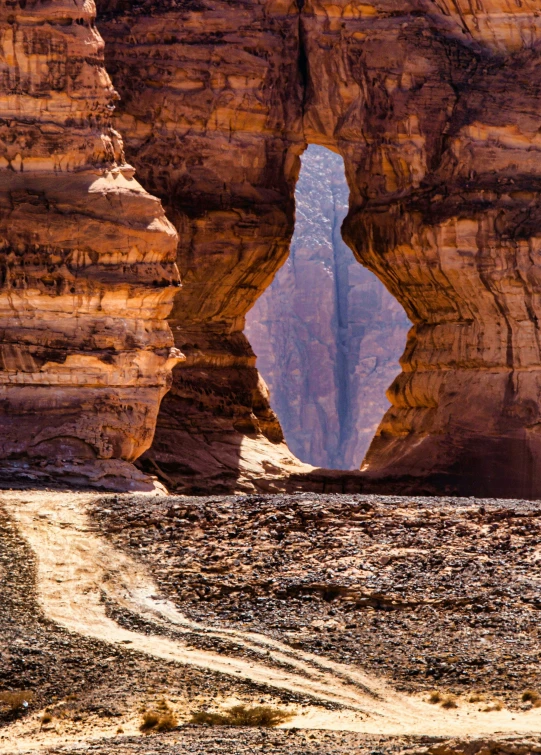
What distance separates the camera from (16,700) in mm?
18203

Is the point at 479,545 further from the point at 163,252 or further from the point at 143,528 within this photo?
the point at 163,252

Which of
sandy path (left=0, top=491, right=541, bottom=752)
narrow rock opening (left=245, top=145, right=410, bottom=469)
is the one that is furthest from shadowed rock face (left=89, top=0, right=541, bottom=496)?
narrow rock opening (left=245, top=145, right=410, bottom=469)

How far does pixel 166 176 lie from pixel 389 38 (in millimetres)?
7282

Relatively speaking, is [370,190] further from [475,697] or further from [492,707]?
[492,707]

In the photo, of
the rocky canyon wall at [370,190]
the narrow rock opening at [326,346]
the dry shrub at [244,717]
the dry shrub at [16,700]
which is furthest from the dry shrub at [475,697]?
the narrow rock opening at [326,346]

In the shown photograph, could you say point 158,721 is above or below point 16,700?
above

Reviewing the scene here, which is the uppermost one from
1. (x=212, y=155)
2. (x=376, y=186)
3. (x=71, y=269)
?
(x=212, y=155)

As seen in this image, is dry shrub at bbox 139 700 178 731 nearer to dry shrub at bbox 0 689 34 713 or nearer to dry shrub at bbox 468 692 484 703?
dry shrub at bbox 0 689 34 713

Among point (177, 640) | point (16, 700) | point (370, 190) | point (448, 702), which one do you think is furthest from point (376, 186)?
point (16, 700)

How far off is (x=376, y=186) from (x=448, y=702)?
2706 cm

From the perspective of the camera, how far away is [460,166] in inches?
1657

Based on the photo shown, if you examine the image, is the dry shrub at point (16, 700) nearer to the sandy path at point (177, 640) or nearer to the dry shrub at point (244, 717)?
the sandy path at point (177, 640)

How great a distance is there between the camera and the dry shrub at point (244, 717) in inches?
692

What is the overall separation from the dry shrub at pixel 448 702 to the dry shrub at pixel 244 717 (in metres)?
1.78
